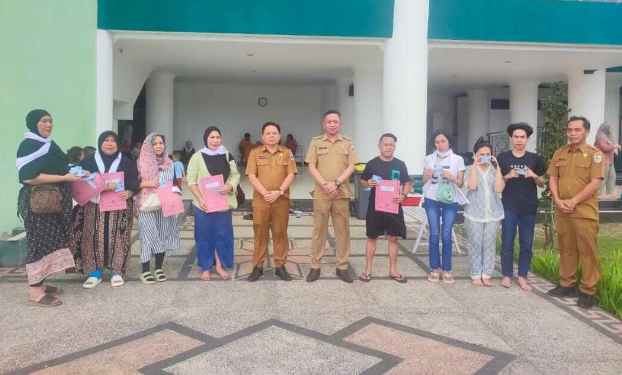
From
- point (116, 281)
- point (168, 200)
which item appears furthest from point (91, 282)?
point (168, 200)

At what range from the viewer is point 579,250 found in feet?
13.8

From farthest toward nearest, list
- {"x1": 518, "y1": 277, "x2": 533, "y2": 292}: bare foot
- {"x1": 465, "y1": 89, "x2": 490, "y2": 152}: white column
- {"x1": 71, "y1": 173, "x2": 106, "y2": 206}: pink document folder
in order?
{"x1": 465, "y1": 89, "x2": 490, "y2": 152}: white column → {"x1": 518, "y1": 277, "x2": 533, "y2": 292}: bare foot → {"x1": 71, "y1": 173, "x2": 106, "y2": 206}: pink document folder

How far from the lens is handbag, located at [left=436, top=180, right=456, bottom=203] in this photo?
460 centimetres

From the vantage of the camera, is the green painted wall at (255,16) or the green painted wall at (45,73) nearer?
the green painted wall at (45,73)

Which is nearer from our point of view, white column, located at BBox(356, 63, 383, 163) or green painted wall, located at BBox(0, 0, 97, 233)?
green painted wall, located at BBox(0, 0, 97, 233)

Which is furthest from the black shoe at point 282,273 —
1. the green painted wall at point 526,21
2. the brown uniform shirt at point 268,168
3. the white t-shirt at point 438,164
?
the green painted wall at point 526,21

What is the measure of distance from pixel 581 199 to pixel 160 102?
1157 cm

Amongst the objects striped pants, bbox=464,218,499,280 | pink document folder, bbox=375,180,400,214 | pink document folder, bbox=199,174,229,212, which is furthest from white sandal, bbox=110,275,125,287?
striped pants, bbox=464,218,499,280

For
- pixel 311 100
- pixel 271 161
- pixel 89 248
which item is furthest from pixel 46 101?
pixel 311 100

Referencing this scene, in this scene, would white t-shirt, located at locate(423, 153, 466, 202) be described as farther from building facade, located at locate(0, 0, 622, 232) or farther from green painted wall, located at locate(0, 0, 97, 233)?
green painted wall, located at locate(0, 0, 97, 233)

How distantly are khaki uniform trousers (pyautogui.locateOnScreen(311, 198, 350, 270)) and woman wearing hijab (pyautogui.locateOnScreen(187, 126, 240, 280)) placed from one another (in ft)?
2.73

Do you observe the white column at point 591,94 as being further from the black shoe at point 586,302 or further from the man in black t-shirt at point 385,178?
the man in black t-shirt at point 385,178

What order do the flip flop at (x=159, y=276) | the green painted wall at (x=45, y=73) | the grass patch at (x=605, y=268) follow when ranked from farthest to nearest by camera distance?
1. the green painted wall at (x=45, y=73)
2. the flip flop at (x=159, y=276)
3. the grass patch at (x=605, y=268)

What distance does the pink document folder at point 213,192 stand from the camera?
4.57m
